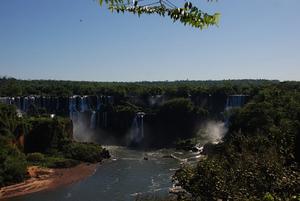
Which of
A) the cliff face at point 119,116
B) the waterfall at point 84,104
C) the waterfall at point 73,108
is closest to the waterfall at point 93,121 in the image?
the cliff face at point 119,116

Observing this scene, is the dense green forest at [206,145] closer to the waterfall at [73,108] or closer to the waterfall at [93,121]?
the waterfall at [93,121]

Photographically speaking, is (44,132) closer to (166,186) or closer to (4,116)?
(4,116)

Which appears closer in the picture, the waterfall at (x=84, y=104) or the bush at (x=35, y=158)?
the bush at (x=35, y=158)

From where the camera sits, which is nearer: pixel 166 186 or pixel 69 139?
pixel 166 186

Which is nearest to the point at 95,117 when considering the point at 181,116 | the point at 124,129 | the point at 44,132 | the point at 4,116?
the point at 124,129

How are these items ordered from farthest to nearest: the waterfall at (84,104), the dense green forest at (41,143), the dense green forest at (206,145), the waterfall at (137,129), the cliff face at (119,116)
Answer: the waterfall at (84,104) < the cliff face at (119,116) < the waterfall at (137,129) < the dense green forest at (41,143) < the dense green forest at (206,145)

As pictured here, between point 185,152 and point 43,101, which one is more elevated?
point 43,101
